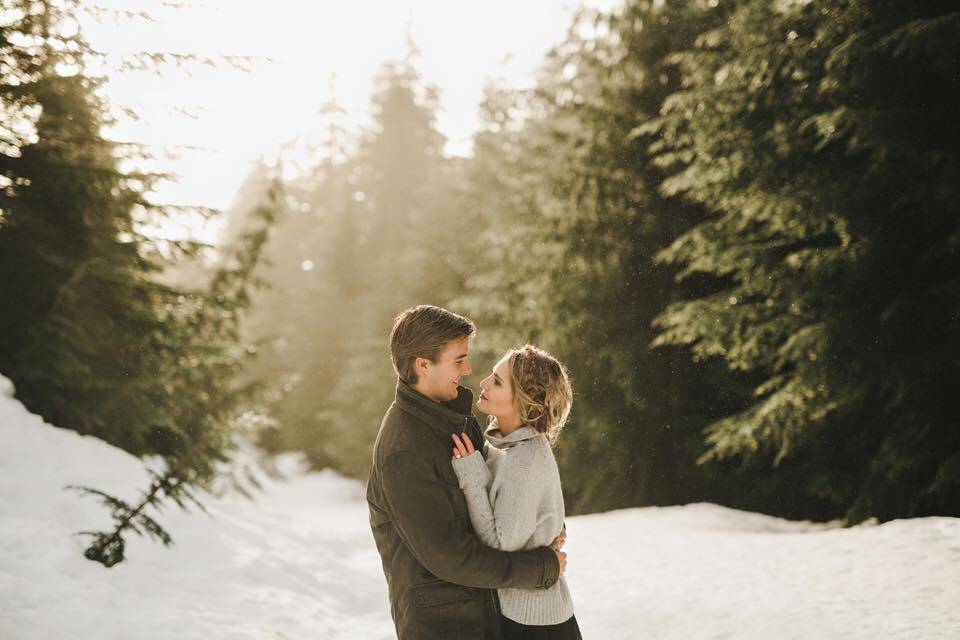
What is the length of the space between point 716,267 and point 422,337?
22.9ft

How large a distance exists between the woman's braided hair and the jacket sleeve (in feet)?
1.93

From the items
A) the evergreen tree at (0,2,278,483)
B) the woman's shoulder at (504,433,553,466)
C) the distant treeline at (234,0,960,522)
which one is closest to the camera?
the woman's shoulder at (504,433,553,466)

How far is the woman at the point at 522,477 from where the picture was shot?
266 cm

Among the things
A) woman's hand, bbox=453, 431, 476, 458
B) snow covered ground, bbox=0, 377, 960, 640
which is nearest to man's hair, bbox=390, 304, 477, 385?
woman's hand, bbox=453, 431, 476, 458

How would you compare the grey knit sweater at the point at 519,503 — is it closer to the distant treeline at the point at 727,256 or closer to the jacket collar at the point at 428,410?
the jacket collar at the point at 428,410

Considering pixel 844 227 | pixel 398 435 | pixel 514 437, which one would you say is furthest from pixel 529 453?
pixel 844 227

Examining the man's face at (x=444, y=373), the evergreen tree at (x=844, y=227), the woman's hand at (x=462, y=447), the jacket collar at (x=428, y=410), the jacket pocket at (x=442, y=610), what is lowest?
the jacket pocket at (x=442, y=610)

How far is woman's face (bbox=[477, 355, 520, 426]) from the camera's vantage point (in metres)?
2.97

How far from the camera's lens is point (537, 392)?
296 centimetres

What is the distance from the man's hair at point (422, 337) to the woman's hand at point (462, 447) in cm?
30

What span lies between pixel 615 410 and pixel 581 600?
17.2ft

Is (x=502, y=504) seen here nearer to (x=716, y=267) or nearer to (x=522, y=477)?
(x=522, y=477)

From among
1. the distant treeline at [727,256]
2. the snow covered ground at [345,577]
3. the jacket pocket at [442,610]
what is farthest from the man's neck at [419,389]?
the distant treeline at [727,256]

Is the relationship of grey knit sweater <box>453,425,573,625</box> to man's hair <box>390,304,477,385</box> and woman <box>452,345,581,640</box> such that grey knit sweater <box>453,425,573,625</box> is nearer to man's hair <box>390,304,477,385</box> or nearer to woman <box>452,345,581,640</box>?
woman <box>452,345,581,640</box>
